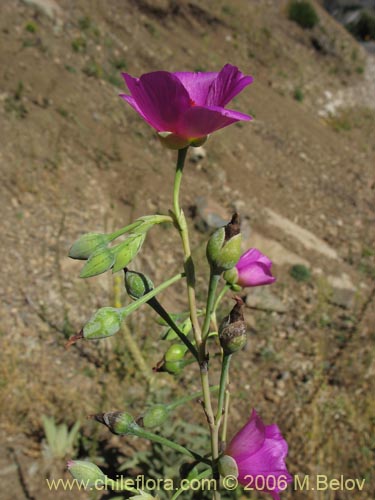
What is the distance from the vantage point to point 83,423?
2311mm

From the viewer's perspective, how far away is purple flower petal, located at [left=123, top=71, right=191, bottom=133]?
68 cm

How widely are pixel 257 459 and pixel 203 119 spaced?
0.55 metres

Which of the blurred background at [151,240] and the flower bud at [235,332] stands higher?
the flower bud at [235,332]

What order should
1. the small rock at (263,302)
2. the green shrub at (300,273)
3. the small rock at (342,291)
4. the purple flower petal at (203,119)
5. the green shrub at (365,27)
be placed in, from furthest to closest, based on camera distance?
the green shrub at (365,27) → the green shrub at (300,273) → the small rock at (342,291) → the small rock at (263,302) → the purple flower petal at (203,119)

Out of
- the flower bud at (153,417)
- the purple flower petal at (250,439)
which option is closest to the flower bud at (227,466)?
the purple flower petal at (250,439)

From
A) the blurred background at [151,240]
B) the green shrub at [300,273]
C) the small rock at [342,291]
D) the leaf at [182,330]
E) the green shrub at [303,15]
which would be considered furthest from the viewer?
the green shrub at [303,15]

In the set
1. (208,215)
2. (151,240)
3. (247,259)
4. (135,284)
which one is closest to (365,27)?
(208,215)

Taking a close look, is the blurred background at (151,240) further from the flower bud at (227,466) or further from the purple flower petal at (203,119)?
the purple flower petal at (203,119)

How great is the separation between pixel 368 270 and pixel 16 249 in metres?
2.99

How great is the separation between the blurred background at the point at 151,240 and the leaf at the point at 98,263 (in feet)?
1.48

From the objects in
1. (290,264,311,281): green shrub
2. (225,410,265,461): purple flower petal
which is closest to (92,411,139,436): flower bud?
(225,410,265,461): purple flower petal

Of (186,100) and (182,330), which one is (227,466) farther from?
(186,100)

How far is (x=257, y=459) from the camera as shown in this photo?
78 cm

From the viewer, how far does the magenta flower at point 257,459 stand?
0.77m
